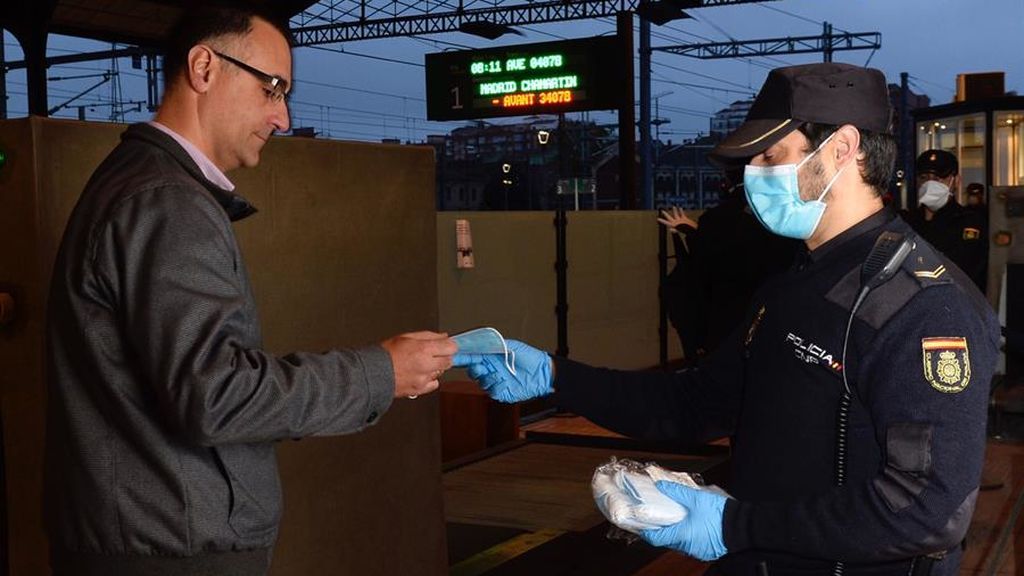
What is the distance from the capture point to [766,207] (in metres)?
2.04

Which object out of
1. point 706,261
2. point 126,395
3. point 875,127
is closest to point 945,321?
point 875,127

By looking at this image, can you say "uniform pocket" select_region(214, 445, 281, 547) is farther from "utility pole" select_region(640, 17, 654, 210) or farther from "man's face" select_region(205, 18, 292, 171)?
"utility pole" select_region(640, 17, 654, 210)

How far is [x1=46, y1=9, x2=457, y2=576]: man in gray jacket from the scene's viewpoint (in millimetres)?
1801

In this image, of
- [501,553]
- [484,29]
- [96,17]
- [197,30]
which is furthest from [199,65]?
[484,29]

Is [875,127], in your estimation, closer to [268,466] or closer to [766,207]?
[766,207]

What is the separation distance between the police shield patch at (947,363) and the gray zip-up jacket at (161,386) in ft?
2.95

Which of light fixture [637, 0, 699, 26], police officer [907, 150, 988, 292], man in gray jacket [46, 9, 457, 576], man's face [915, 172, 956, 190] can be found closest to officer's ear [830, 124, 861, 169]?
man in gray jacket [46, 9, 457, 576]

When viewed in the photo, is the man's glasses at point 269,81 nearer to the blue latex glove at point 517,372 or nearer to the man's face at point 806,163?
the blue latex glove at point 517,372

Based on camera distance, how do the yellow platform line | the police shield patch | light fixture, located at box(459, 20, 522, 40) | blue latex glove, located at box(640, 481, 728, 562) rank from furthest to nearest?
light fixture, located at box(459, 20, 522, 40) → the yellow platform line → blue latex glove, located at box(640, 481, 728, 562) → the police shield patch

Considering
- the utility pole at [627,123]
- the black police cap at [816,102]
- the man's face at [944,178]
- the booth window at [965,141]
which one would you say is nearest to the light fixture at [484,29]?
the utility pole at [627,123]

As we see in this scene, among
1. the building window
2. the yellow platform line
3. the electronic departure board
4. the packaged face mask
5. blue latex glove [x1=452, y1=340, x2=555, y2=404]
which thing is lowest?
the yellow platform line

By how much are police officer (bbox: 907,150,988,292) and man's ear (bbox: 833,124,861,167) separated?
4582mm

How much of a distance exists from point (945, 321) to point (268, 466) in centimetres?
111

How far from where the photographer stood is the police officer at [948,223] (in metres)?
6.29
